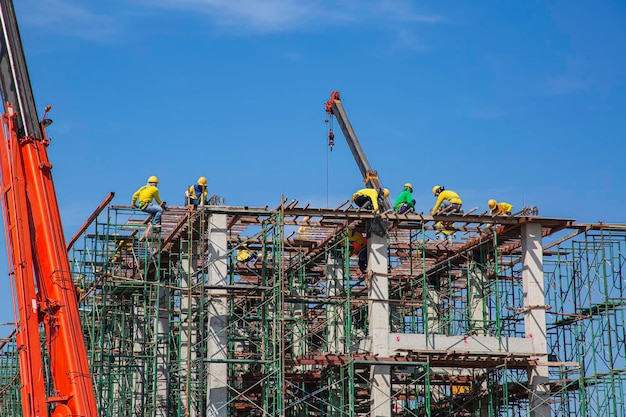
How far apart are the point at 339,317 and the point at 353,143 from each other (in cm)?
670

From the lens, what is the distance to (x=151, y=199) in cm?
3903

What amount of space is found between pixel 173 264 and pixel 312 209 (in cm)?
863

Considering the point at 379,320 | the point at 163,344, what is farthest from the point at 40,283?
the point at 163,344

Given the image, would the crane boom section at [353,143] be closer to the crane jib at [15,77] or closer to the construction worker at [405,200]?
the construction worker at [405,200]

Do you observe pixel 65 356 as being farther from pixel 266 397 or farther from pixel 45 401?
pixel 266 397

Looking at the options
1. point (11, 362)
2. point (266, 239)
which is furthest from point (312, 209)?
point (11, 362)

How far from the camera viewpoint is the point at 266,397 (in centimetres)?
3672

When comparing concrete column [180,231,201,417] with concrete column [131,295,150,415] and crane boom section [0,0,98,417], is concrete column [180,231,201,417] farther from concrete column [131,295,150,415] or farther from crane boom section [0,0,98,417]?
crane boom section [0,0,98,417]

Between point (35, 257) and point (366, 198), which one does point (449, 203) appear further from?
point (35, 257)

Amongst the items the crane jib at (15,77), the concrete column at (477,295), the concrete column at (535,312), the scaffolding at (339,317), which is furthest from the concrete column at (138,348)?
the crane jib at (15,77)

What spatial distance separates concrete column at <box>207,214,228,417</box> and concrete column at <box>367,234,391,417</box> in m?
4.82

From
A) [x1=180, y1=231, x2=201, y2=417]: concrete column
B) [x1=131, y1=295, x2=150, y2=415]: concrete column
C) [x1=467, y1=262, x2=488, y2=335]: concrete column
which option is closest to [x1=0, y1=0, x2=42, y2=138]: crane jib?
[x1=180, y1=231, x2=201, y2=417]: concrete column

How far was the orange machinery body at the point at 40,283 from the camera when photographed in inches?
944

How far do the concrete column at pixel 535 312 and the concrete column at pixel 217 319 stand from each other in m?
10.2
